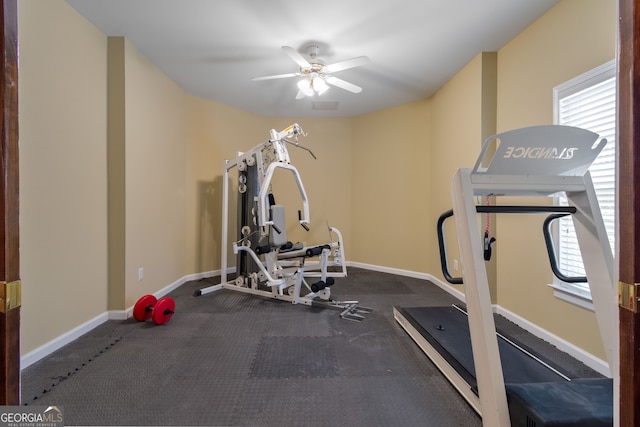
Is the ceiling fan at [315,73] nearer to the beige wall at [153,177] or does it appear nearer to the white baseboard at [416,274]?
the beige wall at [153,177]

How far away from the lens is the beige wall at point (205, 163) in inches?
75.2

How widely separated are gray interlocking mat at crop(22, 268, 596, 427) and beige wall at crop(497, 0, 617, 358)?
0.34 metres

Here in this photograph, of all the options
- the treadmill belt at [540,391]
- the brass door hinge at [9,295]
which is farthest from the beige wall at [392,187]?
the brass door hinge at [9,295]

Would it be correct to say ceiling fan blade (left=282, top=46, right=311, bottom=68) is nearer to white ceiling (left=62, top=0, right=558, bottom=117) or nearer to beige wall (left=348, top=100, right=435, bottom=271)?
white ceiling (left=62, top=0, right=558, bottom=117)

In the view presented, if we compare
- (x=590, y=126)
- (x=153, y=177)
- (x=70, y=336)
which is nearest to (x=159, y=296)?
(x=70, y=336)

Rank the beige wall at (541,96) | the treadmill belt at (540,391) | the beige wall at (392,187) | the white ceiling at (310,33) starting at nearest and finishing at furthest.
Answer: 1. the treadmill belt at (540,391)
2. the beige wall at (541,96)
3. the white ceiling at (310,33)
4. the beige wall at (392,187)

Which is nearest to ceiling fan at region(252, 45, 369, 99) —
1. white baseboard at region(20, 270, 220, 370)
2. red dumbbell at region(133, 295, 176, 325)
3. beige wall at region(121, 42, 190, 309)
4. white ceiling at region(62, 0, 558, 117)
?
white ceiling at region(62, 0, 558, 117)

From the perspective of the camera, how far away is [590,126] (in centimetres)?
189

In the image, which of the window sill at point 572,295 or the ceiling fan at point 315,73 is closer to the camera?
the window sill at point 572,295

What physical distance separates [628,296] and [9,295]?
1.38 metres

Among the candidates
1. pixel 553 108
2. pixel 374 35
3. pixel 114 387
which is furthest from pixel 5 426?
pixel 553 108

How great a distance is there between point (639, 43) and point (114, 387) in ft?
8.36

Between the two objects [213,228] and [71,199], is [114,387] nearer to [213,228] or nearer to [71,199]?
[71,199]

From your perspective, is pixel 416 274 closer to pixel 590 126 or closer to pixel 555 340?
pixel 555 340
